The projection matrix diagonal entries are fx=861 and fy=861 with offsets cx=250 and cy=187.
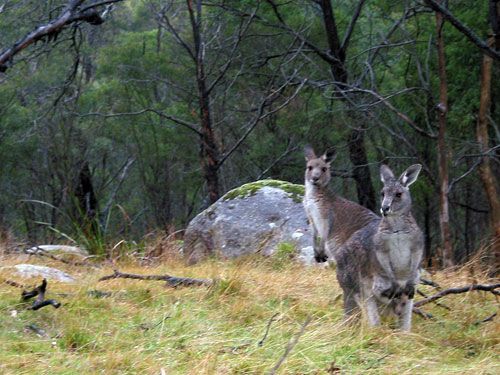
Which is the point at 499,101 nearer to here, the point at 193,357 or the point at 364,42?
the point at 364,42

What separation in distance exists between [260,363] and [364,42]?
13431 millimetres

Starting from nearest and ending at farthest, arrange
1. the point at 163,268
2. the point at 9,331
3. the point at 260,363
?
the point at 260,363 < the point at 9,331 < the point at 163,268

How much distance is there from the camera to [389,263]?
5.73 meters

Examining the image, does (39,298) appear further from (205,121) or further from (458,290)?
(205,121)

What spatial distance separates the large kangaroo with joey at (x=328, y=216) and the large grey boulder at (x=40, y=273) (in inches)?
86.2

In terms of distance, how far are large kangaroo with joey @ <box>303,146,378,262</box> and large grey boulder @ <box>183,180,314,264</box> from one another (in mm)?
1977

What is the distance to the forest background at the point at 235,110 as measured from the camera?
14.4 metres

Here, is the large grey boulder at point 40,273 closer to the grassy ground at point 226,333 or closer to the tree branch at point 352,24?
the grassy ground at point 226,333

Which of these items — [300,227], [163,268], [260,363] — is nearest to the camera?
[260,363]

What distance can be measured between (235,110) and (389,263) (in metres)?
10.7

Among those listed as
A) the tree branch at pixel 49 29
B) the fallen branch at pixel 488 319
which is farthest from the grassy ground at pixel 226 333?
the tree branch at pixel 49 29

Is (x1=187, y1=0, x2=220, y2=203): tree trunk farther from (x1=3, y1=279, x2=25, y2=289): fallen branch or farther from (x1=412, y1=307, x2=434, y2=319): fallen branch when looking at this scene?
(x1=412, y1=307, x2=434, y2=319): fallen branch

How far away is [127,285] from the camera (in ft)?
22.9

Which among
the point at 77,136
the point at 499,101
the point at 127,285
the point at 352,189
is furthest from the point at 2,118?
the point at 127,285
